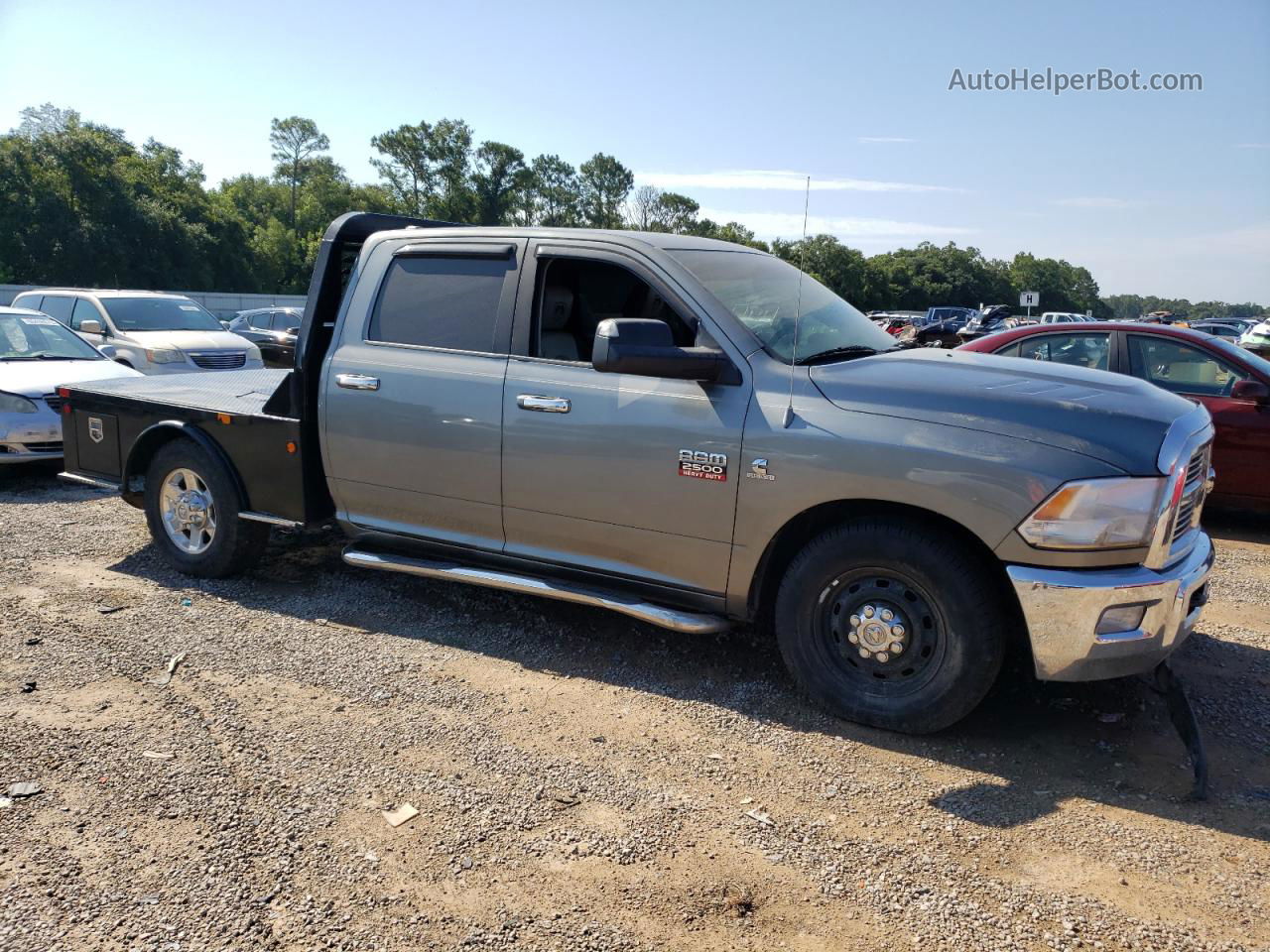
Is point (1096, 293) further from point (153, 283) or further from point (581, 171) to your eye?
point (153, 283)

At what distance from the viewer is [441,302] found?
489 centimetres

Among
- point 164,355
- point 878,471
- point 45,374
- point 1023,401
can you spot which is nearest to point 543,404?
point 878,471

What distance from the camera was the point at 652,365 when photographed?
155 inches

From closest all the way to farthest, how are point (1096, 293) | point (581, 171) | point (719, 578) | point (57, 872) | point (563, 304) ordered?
1. point (57, 872)
2. point (719, 578)
3. point (563, 304)
4. point (581, 171)
5. point (1096, 293)

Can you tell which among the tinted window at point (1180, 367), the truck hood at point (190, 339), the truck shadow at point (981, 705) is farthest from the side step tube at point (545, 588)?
the truck hood at point (190, 339)

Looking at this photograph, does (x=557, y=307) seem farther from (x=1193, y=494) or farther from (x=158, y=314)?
(x=158, y=314)

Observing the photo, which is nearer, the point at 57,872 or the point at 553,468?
the point at 57,872

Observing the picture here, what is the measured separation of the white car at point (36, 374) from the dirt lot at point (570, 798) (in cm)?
392

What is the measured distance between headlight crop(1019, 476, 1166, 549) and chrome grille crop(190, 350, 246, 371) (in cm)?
1171

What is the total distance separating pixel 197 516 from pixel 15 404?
13.0ft

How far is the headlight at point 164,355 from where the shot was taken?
12477 millimetres

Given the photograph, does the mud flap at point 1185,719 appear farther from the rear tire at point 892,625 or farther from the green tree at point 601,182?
the green tree at point 601,182

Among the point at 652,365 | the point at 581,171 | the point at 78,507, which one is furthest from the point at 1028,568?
the point at 581,171

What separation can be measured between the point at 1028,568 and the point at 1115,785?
2.87ft
